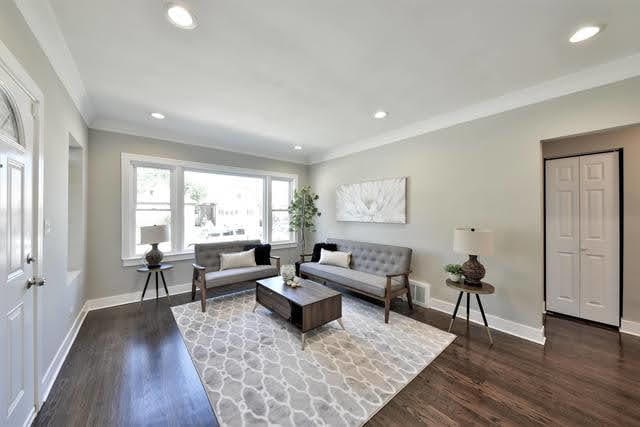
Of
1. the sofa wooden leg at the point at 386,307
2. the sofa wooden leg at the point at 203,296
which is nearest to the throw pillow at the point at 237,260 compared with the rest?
the sofa wooden leg at the point at 203,296

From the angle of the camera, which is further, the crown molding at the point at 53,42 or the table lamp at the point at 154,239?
the table lamp at the point at 154,239

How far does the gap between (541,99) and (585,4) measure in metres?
1.20

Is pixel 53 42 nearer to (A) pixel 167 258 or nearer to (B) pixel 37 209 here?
(B) pixel 37 209

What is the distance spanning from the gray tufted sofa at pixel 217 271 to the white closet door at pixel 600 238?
420cm

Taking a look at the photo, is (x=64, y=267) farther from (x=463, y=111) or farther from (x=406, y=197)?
(x=463, y=111)

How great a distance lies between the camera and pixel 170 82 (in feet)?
8.13

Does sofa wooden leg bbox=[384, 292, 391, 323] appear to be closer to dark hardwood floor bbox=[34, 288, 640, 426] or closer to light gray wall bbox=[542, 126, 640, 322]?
dark hardwood floor bbox=[34, 288, 640, 426]

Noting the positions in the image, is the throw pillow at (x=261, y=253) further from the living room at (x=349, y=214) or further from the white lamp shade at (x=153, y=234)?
the white lamp shade at (x=153, y=234)

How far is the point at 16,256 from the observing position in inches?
56.6

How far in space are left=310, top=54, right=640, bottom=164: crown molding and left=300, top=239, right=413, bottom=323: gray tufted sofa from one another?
181cm

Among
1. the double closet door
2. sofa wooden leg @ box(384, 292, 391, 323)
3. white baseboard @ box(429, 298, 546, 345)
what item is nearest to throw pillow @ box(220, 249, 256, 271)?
sofa wooden leg @ box(384, 292, 391, 323)

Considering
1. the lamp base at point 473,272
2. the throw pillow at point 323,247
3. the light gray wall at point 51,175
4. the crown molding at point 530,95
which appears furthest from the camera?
the throw pillow at point 323,247

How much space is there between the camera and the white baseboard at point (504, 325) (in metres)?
2.62

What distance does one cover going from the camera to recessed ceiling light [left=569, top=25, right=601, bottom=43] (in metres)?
1.77
